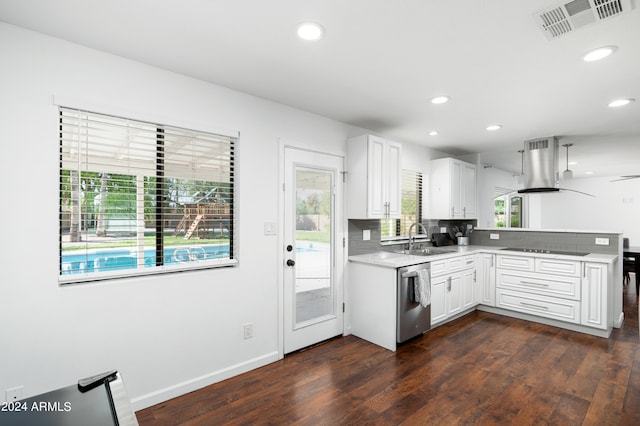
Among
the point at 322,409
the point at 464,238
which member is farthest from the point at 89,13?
the point at 464,238

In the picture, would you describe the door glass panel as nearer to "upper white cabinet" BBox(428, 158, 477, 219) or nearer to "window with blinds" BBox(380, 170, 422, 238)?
"window with blinds" BBox(380, 170, 422, 238)

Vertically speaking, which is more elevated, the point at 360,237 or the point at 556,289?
the point at 360,237

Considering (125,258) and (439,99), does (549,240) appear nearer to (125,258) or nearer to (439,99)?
(439,99)

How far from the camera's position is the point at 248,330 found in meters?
2.78

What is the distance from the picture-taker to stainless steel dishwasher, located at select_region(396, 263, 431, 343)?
3202 millimetres

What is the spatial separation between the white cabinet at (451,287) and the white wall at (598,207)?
5501mm

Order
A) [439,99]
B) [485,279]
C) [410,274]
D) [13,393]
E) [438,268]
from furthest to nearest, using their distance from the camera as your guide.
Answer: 1. [485,279]
2. [438,268]
3. [410,274]
4. [439,99]
5. [13,393]

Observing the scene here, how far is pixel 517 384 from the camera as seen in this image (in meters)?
2.55

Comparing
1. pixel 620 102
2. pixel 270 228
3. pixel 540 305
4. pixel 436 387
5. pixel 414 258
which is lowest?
pixel 436 387

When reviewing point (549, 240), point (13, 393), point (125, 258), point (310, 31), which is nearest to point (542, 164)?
point (549, 240)

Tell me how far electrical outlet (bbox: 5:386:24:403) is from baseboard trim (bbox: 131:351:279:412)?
61 centimetres

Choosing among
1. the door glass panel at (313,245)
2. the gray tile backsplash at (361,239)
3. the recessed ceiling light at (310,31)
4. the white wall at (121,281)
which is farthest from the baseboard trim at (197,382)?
the recessed ceiling light at (310,31)

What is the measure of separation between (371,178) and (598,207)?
7.81 meters

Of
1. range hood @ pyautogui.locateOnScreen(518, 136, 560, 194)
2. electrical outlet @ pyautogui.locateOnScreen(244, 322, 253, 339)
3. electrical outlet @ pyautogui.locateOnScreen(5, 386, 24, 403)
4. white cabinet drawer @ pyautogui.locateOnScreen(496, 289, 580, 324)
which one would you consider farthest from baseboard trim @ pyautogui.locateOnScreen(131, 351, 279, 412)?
range hood @ pyautogui.locateOnScreen(518, 136, 560, 194)
